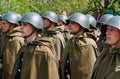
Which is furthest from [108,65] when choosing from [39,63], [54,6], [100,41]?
[54,6]

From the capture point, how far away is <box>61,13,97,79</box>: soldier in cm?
745

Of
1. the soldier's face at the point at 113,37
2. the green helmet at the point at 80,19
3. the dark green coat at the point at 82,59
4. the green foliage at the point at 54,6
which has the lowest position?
the dark green coat at the point at 82,59

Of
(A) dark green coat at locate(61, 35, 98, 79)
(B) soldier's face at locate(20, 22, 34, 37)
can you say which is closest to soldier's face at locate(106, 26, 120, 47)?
(B) soldier's face at locate(20, 22, 34, 37)

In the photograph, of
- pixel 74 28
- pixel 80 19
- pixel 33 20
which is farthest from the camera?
pixel 80 19

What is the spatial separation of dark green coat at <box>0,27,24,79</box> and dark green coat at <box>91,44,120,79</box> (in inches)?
130

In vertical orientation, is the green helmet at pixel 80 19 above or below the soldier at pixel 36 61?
above

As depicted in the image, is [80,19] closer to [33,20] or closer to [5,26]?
[33,20]

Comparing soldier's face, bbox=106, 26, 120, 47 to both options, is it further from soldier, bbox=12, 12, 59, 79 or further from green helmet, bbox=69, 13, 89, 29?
green helmet, bbox=69, 13, 89, 29

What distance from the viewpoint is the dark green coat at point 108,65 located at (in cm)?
514

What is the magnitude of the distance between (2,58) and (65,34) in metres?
4.17

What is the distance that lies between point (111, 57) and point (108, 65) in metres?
0.12

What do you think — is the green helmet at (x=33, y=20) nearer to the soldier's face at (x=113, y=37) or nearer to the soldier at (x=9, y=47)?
the soldier at (x=9, y=47)

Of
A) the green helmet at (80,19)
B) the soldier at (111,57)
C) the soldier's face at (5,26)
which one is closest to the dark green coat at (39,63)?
the soldier at (111,57)

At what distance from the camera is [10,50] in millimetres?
8617
